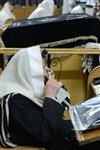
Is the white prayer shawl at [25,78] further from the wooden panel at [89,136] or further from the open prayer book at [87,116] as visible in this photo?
the wooden panel at [89,136]

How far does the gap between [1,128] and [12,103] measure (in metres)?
0.13

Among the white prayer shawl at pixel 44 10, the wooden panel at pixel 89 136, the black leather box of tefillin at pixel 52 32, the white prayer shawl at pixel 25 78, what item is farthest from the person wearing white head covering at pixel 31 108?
the white prayer shawl at pixel 44 10

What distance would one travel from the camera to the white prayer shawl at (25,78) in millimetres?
1640

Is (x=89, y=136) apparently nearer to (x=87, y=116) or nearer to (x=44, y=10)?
(x=87, y=116)

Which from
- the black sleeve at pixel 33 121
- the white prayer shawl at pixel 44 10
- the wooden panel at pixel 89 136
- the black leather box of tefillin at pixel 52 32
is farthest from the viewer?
the white prayer shawl at pixel 44 10

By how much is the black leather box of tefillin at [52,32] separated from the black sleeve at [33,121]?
102cm

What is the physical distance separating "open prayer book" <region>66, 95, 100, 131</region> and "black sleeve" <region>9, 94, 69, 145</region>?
0.36ft

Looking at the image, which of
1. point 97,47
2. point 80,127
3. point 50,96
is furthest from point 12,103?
point 97,47

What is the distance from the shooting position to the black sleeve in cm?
154

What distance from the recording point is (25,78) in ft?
5.47

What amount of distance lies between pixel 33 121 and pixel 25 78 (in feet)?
0.77

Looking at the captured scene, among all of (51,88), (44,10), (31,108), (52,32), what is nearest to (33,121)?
(31,108)

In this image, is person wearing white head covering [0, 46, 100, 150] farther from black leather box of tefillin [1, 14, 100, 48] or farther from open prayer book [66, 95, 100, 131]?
black leather box of tefillin [1, 14, 100, 48]

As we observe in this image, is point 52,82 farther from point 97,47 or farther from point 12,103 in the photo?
point 97,47
